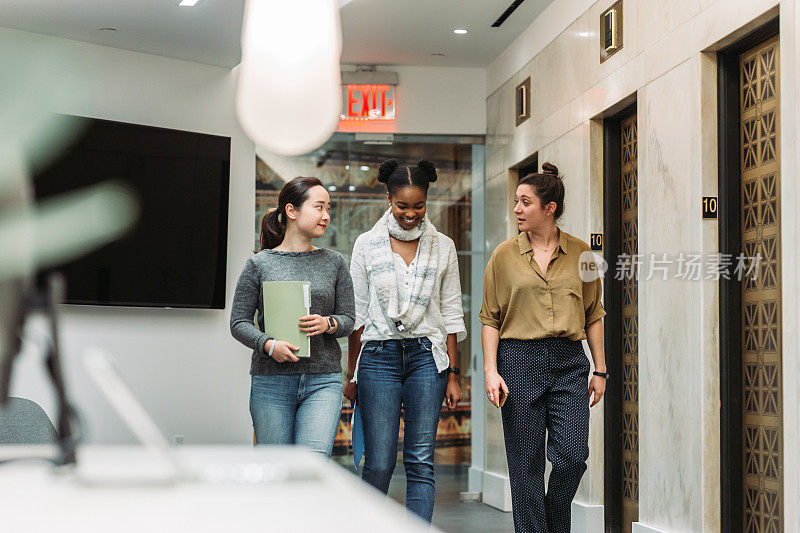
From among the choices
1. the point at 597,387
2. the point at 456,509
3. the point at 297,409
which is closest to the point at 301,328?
the point at 297,409

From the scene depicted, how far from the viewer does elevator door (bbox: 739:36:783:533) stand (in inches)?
135

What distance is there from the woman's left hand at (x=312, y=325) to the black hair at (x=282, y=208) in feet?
1.33

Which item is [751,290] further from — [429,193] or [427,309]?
[429,193]

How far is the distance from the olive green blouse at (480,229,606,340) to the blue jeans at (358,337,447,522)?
0.99 feet

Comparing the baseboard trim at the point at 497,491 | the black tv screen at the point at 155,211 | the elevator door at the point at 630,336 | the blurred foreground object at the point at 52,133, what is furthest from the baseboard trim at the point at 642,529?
the blurred foreground object at the point at 52,133

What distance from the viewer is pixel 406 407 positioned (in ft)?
11.6

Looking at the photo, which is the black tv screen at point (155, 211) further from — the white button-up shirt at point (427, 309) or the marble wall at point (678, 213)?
the white button-up shirt at point (427, 309)

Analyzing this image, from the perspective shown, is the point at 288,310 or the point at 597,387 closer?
the point at 288,310

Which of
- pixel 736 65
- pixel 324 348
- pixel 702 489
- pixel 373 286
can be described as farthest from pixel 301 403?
pixel 736 65

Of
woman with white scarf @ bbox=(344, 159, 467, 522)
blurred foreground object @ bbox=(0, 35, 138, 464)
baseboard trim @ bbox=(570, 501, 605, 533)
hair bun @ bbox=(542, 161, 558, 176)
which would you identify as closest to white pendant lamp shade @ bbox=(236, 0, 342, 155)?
woman with white scarf @ bbox=(344, 159, 467, 522)

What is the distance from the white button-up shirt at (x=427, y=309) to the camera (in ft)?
11.5

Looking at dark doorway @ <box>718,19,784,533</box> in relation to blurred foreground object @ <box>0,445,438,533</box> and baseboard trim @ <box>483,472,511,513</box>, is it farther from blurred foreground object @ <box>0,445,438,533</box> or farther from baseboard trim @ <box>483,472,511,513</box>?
blurred foreground object @ <box>0,445,438,533</box>

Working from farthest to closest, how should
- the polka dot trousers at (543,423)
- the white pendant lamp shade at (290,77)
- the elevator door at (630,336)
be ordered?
the elevator door at (630,336) → the polka dot trousers at (543,423) → the white pendant lamp shade at (290,77)

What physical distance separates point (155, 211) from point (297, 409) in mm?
3109
